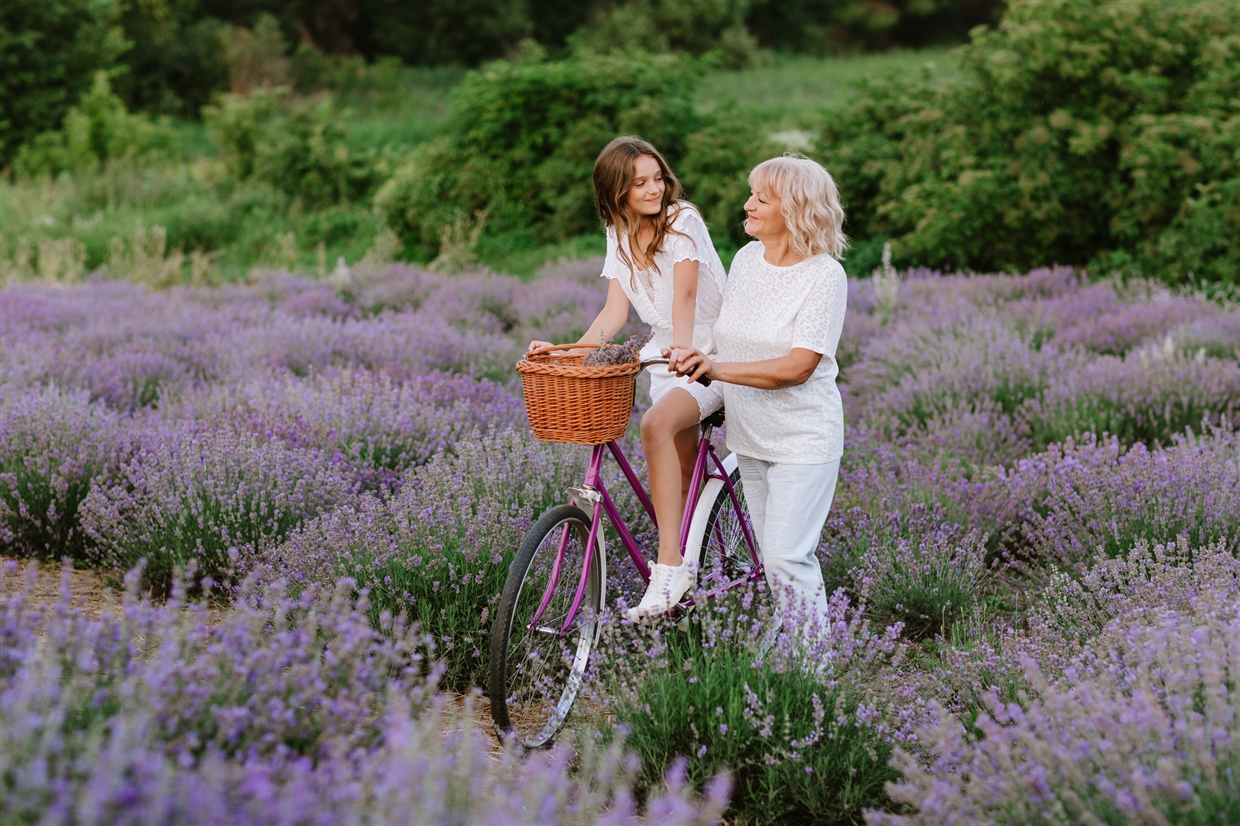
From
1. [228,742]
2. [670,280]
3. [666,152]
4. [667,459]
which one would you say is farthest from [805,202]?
[666,152]

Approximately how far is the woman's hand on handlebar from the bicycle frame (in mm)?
398

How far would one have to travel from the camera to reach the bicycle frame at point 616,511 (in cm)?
305

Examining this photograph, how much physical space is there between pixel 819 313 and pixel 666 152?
10138 millimetres

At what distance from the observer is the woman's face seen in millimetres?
3035

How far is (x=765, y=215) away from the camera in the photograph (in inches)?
120

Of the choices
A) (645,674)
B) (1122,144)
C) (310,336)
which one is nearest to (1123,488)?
(645,674)

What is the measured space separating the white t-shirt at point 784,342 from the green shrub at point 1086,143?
688 centimetres

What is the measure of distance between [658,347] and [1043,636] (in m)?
1.45

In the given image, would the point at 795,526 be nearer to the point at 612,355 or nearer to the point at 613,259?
the point at 612,355

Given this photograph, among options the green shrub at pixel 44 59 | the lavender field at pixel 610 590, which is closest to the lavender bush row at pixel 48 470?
the lavender field at pixel 610 590

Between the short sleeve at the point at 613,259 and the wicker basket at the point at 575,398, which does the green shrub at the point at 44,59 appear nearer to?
the short sleeve at the point at 613,259

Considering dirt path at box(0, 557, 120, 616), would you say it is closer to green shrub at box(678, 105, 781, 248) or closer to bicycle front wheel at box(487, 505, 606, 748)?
bicycle front wheel at box(487, 505, 606, 748)

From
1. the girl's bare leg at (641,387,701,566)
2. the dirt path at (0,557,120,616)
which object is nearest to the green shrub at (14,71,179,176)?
the dirt path at (0,557,120,616)

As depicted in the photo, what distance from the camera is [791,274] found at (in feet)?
9.93
